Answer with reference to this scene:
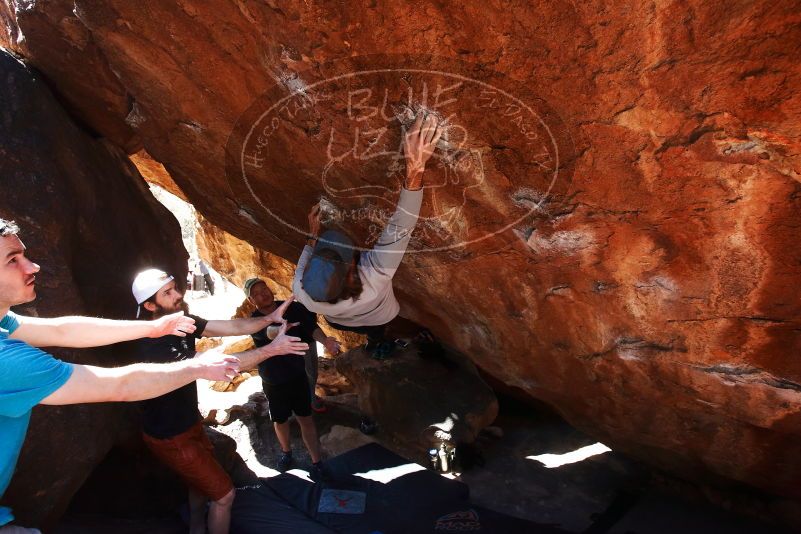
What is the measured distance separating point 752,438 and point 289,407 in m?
2.97

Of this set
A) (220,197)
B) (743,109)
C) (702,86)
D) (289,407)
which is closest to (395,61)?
(702,86)

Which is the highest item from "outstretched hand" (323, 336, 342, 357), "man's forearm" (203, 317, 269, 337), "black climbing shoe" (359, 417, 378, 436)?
"man's forearm" (203, 317, 269, 337)

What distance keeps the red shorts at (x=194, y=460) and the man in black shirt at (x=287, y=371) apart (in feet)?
2.44

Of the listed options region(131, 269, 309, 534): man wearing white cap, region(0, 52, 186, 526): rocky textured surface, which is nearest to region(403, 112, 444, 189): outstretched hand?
region(131, 269, 309, 534): man wearing white cap

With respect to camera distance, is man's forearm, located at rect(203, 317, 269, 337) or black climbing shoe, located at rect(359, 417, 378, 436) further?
black climbing shoe, located at rect(359, 417, 378, 436)

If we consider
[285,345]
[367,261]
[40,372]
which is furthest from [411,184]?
[40,372]

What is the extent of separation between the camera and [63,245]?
321cm

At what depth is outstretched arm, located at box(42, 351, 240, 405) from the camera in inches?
70.2

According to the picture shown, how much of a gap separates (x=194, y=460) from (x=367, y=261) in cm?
151

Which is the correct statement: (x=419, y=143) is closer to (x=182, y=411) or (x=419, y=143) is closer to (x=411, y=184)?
(x=411, y=184)

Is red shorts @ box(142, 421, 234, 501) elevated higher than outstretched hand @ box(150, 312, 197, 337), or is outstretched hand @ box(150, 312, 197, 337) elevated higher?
outstretched hand @ box(150, 312, 197, 337)

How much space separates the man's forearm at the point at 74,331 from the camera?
2281 mm

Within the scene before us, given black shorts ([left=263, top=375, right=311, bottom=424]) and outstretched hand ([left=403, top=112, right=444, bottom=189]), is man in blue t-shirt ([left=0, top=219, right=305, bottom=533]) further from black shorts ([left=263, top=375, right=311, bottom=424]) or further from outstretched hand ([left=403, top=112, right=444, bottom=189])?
black shorts ([left=263, top=375, right=311, bottom=424])

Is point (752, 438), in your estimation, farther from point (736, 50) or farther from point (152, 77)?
point (152, 77)
